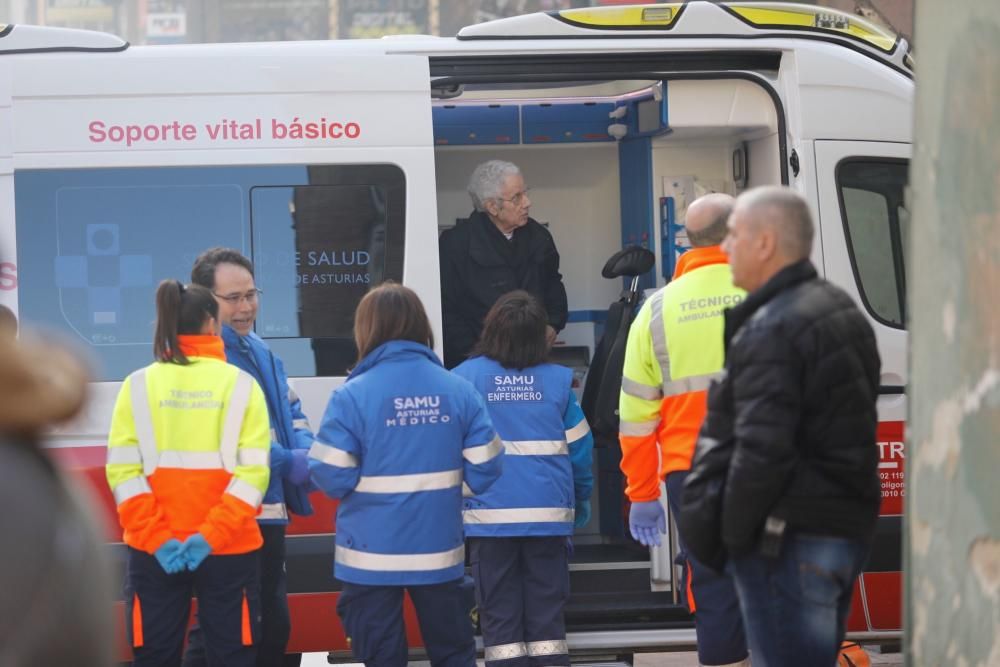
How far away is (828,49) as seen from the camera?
609 cm

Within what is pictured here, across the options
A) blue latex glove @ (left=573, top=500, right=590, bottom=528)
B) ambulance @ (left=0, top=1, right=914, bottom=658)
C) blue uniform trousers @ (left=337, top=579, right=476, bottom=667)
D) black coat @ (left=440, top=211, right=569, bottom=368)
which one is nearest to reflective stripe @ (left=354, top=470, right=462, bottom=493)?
blue uniform trousers @ (left=337, top=579, right=476, bottom=667)

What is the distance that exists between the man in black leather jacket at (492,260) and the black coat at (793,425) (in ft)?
9.87

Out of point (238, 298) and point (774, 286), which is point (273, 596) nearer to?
point (238, 298)

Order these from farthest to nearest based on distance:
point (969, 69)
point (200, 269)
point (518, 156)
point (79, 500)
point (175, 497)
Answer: point (518, 156), point (200, 269), point (175, 497), point (969, 69), point (79, 500)

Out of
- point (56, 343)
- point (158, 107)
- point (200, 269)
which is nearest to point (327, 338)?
point (200, 269)

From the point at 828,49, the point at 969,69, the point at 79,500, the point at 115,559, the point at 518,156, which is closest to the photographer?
the point at 79,500

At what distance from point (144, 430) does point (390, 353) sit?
2.73 ft

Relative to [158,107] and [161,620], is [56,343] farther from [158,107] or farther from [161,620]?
[158,107]

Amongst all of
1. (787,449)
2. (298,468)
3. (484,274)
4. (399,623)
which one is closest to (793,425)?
(787,449)

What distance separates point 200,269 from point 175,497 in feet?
3.01

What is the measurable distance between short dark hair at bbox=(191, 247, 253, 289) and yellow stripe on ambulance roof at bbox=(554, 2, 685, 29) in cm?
171

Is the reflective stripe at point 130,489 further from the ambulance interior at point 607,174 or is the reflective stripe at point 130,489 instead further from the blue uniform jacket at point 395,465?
the ambulance interior at point 607,174

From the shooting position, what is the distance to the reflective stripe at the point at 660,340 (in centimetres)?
511

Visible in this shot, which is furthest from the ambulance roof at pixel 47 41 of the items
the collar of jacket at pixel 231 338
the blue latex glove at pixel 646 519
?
the blue latex glove at pixel 646 519
